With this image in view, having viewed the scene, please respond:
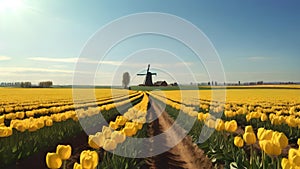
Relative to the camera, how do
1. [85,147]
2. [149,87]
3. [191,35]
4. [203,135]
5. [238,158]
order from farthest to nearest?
1. [149,87]
2. [191,35]
3. [203,135]
4. [85,147]
5. [238,158]

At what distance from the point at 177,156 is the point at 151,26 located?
4417 mm

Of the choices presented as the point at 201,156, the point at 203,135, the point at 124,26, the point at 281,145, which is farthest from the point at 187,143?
the point at 281,145

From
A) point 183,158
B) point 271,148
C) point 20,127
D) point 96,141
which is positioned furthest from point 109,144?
point 183,158

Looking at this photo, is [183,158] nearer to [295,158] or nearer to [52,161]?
[52,161]

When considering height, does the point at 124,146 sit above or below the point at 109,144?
below

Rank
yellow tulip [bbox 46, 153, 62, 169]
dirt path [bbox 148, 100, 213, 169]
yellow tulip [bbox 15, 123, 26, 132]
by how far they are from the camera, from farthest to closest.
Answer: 1. dirt path [bbox 148, 100, 213, 169]
2. yellow tulip [bbox 15, 123, 26, 132]
3. yellow tulip [bbox 46, 153, 62, 169]

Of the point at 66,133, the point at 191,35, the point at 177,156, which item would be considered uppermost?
the point at 191,35

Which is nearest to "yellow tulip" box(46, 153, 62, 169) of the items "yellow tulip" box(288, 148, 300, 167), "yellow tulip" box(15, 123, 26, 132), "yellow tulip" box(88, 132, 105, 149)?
"yellow tulip" box(88, 132, 105, 149)

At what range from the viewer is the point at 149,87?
7106cm

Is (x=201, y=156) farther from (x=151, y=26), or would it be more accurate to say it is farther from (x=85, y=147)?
(x=151, y=26)

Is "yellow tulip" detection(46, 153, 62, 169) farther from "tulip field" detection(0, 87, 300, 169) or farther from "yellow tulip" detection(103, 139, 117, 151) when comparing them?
"yellow tulip" detection(103, 139, 117, 151)

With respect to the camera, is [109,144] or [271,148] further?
[109,144]

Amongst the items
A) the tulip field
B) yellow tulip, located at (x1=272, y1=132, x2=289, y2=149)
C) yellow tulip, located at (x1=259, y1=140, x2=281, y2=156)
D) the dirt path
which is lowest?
the dirt path

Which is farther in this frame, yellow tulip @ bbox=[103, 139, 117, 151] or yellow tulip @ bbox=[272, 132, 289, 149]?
yellow tulip @ bbox=[103, 139, 117, 151]
